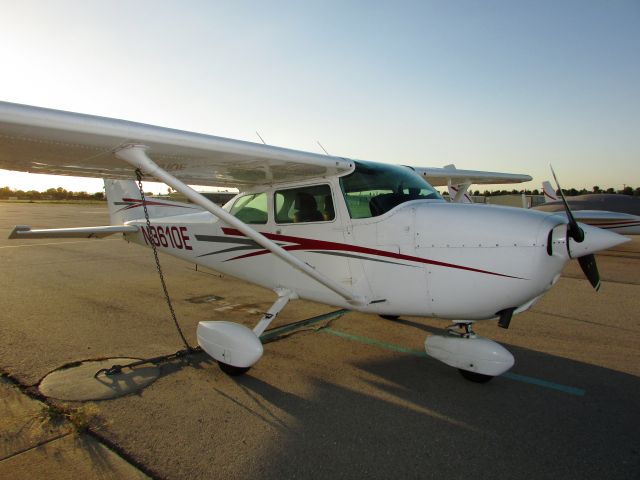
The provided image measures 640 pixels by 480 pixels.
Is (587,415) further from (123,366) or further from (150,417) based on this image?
(123,366)

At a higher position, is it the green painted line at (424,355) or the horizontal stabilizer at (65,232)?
the horizontal stabilizer at (65,232)

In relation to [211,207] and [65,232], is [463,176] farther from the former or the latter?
[65,232]

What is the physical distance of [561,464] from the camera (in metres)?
2.51

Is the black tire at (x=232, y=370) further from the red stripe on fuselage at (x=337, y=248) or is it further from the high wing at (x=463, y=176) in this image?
the high wing at (x=463, y=176)

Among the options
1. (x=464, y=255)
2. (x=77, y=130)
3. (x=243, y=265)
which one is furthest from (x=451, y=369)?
(x=77, y=130)

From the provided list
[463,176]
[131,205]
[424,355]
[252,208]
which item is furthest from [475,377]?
[131,205]

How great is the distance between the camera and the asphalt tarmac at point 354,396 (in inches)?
99.6

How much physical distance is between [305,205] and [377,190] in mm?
850

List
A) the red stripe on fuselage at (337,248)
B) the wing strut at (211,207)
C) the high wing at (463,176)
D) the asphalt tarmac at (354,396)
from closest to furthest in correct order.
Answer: the asphalt tarmac at (354,396)
the wing strut at (211,207)
the red stripe on fuselage at (337,248)
the high wing at (463,176)

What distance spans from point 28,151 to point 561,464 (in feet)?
14.7

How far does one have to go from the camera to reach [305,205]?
14.2 feet

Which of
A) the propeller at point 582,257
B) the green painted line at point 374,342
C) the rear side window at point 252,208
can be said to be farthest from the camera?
the rear side window at point 252,208

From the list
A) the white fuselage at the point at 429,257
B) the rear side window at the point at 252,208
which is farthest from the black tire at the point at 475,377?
the rear side window at the point at 252,208

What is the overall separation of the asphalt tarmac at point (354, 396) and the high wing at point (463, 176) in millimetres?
2240
